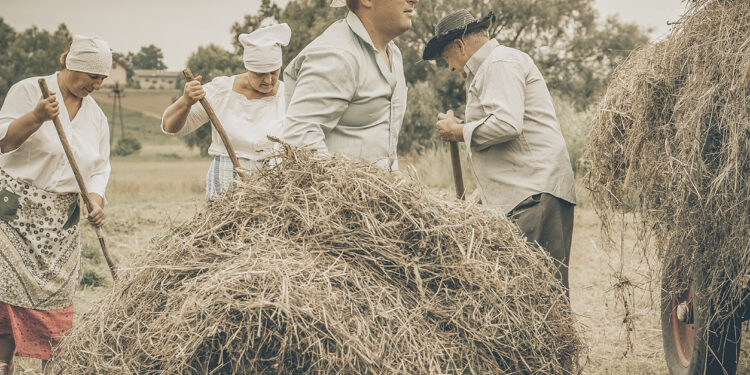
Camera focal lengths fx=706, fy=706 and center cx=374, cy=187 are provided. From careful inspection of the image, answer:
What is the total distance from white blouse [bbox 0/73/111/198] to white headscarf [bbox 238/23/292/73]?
3.19 feet

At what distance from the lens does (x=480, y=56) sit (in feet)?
12.1

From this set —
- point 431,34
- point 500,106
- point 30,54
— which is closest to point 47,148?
point 500,106

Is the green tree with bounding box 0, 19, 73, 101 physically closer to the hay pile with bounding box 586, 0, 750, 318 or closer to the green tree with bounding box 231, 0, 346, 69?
the green tree with bounding box 231, 0, 346, 69

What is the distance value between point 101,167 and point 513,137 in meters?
2.36

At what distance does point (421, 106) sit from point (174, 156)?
1685 cm

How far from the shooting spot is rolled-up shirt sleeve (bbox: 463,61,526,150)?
11.2 feet

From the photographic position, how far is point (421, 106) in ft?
67.8

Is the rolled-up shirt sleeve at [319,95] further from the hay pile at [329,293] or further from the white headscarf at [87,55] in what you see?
the white headscarf at [87,55]

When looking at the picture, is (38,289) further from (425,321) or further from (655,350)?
(655,350)

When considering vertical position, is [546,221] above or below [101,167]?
below

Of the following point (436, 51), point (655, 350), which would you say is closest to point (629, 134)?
point (436, 51)

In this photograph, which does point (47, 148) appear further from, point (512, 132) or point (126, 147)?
point (126, 147)

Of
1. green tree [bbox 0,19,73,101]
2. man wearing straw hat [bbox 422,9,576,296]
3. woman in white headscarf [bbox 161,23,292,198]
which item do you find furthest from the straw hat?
green tree [bbox 0,19,73,101]

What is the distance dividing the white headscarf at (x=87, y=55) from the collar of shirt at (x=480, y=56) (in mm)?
1950
